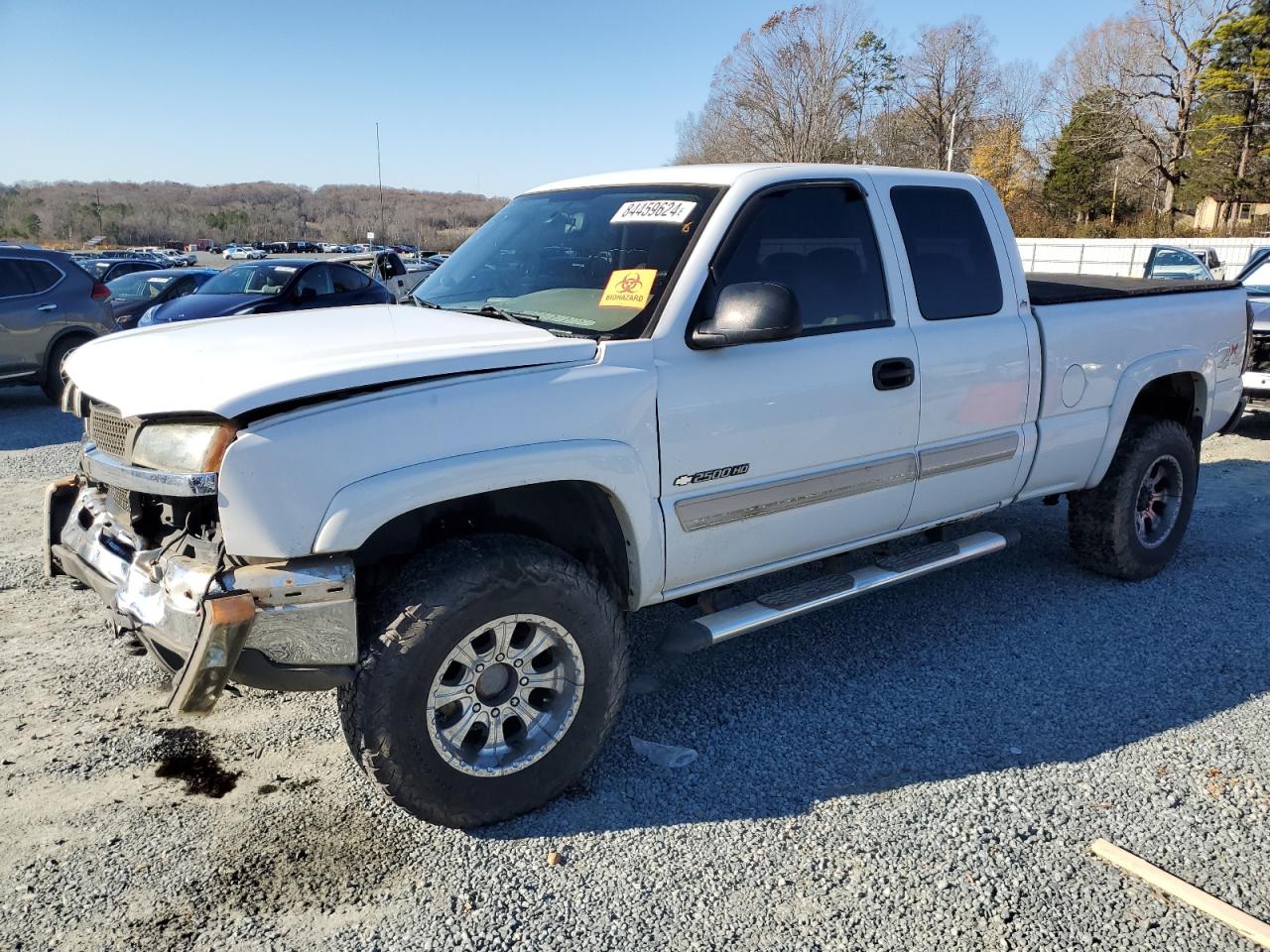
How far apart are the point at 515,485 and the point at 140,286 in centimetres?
1562

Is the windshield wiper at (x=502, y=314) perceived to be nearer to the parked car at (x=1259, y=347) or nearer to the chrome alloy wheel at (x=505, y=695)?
the chrome alloy wheel at (x=505, y=695)

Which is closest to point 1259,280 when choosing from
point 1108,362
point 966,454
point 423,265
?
point 1108,362

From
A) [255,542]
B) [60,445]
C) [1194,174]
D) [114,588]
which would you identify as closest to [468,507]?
[255,542]

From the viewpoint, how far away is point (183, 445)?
8.80 feet

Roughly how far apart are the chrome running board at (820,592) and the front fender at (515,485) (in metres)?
0.25

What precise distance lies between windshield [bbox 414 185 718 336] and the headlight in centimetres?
124

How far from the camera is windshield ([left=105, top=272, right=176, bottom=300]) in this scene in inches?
612

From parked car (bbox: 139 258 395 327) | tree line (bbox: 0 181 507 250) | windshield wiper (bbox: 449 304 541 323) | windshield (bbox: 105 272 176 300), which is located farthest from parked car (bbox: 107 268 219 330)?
tree line (bbox: 0 181 507 250)

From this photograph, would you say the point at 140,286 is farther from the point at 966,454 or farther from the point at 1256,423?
the point at 1256,423

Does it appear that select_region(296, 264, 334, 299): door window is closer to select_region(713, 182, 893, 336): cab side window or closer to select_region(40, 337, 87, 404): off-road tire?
select_region(40, 337, 87, 404): off-road tire

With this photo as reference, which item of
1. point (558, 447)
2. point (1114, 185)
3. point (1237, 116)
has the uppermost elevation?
point (1237, 116)

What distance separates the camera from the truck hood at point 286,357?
8.66 ft

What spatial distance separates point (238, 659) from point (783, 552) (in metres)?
2.01

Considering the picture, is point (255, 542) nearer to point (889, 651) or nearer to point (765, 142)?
point (889, 651)
